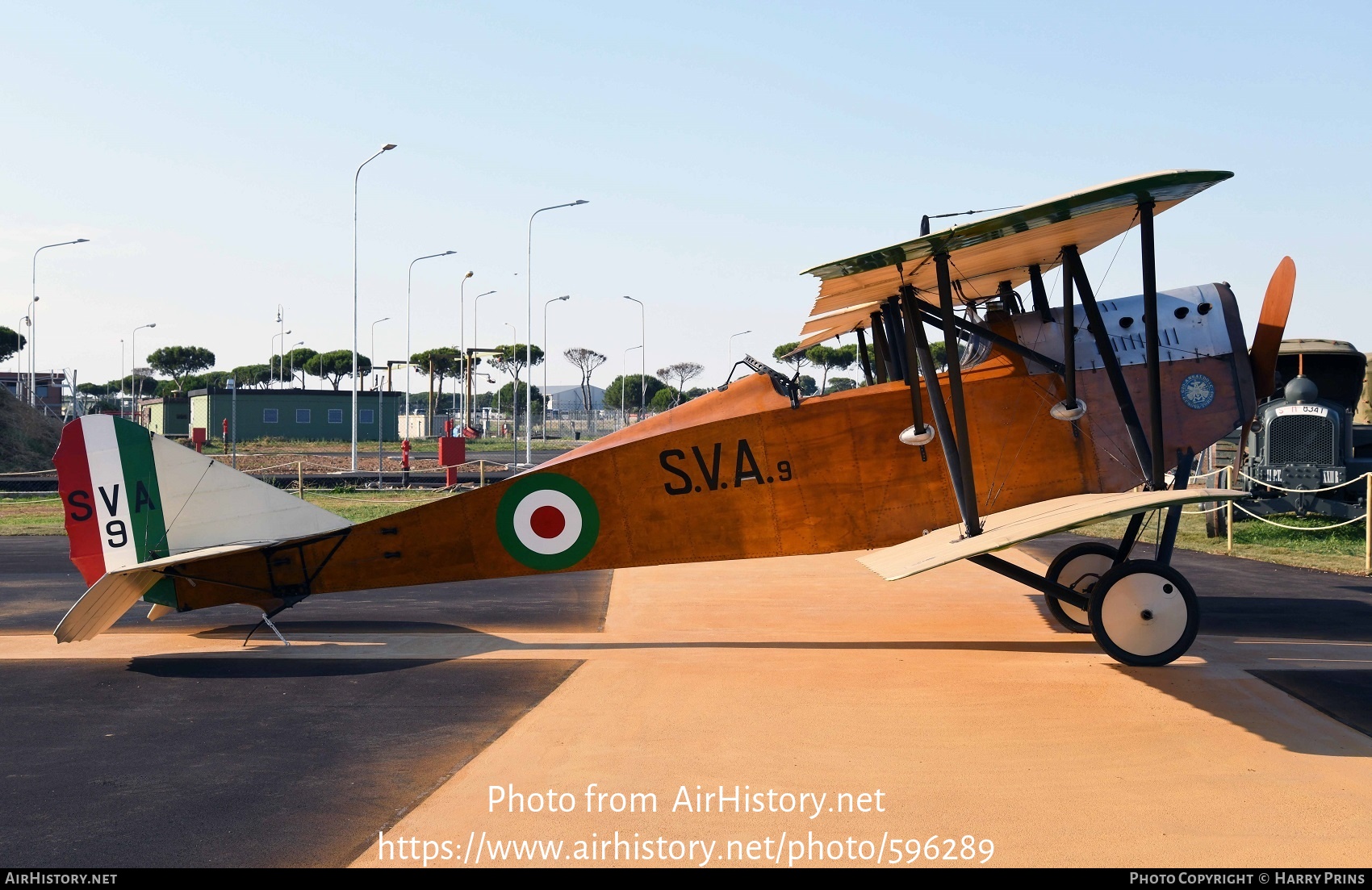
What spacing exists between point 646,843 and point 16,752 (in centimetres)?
431

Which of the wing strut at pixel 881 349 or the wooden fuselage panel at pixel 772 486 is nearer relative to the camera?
the wooden fuselage panel at pixel 772 486

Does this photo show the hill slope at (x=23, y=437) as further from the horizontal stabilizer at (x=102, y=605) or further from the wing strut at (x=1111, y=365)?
the wing strut at (x=1111, y=365)

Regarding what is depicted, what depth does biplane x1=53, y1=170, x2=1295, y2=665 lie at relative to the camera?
9.45m

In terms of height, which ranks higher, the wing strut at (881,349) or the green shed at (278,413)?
the green shed at (278,413)

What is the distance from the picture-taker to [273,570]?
9.95 m

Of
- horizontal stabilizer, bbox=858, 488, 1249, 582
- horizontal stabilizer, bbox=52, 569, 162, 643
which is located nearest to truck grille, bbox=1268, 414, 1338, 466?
horizontal stabilizer, bbox=858, 488, 1249, 582

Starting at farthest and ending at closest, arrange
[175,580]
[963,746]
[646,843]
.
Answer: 1. [175,580]
2. [963,746]
3. [646,843]

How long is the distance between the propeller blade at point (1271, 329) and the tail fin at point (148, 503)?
8789 mm

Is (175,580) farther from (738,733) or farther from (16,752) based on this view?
(738,733)

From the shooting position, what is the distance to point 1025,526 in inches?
318

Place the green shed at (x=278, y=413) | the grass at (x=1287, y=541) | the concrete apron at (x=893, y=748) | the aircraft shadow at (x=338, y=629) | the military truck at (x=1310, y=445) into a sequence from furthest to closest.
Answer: the green shed at (x=278, y=413) → the military truck at (x=1310, y=445) → the grass at (x=1287, y=541) → the aircraft shadow at (x=338, y=629) → the concrete apron at (x=893, y=748)

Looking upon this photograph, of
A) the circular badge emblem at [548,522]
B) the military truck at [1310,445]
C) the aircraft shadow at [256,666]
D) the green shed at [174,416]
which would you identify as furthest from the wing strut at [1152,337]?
the green shed at [174,416]

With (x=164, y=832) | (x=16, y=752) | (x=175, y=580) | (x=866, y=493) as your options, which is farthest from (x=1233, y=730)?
(x=175, y=580)

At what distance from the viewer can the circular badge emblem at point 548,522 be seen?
9914 mm
